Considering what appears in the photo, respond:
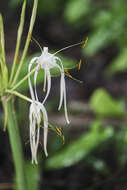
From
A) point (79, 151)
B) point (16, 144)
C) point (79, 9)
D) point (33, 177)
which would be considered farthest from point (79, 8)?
point (16, 144)

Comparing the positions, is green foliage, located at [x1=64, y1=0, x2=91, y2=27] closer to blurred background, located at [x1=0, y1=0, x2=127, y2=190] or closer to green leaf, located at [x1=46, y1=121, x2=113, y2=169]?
blurred background, located at [x1=0, y1=0, x2=127, y2=190]

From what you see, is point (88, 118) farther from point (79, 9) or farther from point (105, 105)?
point (79, 9)

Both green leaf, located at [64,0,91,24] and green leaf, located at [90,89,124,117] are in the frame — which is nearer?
green leaf, located at [90,89,124,117]

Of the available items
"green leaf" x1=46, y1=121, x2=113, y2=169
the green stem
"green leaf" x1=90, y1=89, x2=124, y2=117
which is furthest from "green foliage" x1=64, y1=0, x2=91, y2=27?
the green stem

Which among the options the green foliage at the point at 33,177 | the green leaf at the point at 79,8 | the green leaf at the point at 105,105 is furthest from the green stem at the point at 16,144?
the green leaf at the point at 79,8

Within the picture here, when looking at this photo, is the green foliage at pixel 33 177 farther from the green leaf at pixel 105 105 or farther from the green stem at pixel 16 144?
the green leaf at pixel 105 105
